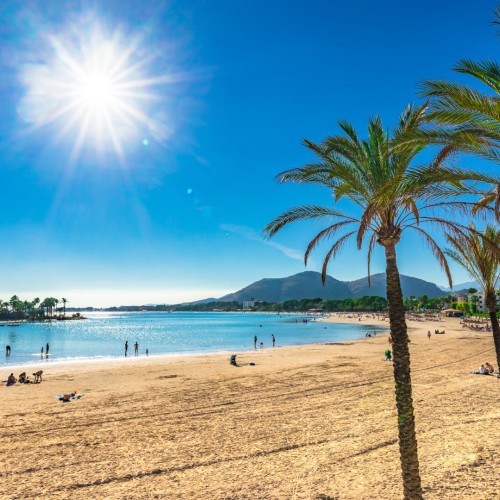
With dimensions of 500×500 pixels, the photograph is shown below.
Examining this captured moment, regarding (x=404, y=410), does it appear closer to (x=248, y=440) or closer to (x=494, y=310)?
(x=248, y=440)

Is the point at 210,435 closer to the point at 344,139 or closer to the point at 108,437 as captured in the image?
the point at 108,437

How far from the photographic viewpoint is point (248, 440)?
1137 cm

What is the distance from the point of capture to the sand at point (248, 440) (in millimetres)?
8383

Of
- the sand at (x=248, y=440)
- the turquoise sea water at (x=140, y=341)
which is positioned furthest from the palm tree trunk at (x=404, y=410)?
the turquoise sea water at (x=140, y=341)

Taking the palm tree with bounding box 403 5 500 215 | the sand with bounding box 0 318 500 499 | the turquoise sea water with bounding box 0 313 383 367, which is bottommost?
the turquoise sea water with bounding box 0 313 383 367

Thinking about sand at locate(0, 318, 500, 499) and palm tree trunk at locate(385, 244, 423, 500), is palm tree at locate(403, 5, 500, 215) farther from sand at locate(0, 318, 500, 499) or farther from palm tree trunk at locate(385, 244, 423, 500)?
sand at locate(0, 318, 500, 499)

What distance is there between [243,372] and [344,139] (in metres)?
21.3

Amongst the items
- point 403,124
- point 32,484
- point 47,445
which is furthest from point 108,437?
point 403,124

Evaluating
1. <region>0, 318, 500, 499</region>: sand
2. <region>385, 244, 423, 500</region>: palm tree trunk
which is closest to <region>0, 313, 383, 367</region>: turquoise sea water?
<region>0, 318, 500, 499</region>: sand

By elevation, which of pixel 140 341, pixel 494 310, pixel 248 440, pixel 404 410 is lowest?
pixel 140 341

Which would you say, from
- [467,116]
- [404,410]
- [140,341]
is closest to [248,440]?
[404,410]

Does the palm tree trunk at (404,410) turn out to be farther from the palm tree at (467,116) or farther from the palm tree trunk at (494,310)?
the palm tree trunk at (494,310)

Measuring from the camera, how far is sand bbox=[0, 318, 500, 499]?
838cm

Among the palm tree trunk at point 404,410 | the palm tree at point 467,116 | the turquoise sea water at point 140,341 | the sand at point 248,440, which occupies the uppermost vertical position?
the palm tree at point 467,116
